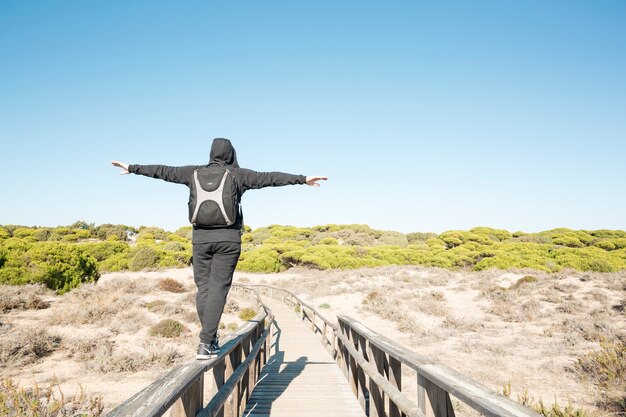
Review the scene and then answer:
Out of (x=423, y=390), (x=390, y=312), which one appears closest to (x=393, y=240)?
(x=390, y=312)

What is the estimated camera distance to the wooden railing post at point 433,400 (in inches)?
95.7

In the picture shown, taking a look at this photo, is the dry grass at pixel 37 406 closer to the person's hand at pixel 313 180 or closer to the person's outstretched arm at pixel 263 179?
the person's outstretched arm at pixel 263 179

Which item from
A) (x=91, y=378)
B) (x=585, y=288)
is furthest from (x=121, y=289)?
(x=585, y=288)

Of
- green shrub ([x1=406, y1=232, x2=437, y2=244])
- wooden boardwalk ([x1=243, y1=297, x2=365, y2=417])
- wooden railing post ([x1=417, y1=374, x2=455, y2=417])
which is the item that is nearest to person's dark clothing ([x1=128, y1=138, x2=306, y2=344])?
wooden railing post ([x1=417, y1=374, x2=455, y2=417])

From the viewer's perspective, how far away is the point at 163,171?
138 inches

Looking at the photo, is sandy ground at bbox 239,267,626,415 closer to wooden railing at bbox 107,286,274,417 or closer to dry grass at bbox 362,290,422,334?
dry grass at bbox 362,290,422,334

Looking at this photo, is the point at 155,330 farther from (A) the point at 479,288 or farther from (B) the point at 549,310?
(A) the point at 479,288

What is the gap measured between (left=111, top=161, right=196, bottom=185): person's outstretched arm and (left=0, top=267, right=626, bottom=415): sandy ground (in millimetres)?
5413

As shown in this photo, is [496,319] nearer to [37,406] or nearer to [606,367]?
[606,367]

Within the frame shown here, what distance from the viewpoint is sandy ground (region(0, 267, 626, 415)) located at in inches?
333

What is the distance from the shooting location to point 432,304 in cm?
1927

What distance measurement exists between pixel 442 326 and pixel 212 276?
46.0 feet

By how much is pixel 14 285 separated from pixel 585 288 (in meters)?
28.2

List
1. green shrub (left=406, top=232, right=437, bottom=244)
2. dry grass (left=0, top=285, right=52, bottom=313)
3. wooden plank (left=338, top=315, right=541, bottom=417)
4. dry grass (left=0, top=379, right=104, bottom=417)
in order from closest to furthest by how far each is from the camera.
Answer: wooden plank (left=338, top=315, right=541, bottom=417) < dry grass (left=0, top=379, right=104, bottom=417) < dry grass (left=0, top=285, right=52, bottom=313) < green shrub (left=406, top=232, right=437, bottom=244)
